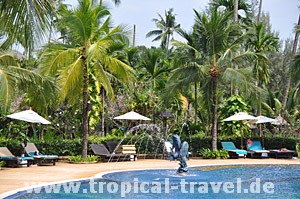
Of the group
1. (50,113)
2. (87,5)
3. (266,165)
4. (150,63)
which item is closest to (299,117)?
(150,63)

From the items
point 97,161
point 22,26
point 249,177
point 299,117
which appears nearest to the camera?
point 22,26

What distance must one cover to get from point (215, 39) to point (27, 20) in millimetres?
15656

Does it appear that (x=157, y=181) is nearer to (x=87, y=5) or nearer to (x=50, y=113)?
(x=87, y=5)

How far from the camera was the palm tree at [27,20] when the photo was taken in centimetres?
541

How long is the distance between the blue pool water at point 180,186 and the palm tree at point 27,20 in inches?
151

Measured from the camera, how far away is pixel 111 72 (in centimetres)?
2306

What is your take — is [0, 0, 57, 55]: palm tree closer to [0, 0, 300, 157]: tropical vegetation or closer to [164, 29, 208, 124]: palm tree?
[0, 0, 300, 157]: tropical vegetation

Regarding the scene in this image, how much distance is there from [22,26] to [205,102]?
17152mm

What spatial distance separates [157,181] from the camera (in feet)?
37.3

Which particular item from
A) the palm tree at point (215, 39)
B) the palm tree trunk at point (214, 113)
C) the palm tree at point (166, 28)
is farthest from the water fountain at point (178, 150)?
the palm tree at point (166, 28)

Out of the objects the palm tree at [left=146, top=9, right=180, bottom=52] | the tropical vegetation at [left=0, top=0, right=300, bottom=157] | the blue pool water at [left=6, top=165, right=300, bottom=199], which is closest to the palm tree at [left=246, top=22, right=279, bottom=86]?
the tropical vegetation at [left=0, top=0, right=300, bottom=157]

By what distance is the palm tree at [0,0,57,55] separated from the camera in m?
5.41

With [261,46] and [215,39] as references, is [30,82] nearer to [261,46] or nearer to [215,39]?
[215,39]

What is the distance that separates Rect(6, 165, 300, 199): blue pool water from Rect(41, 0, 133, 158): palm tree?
4.59 meters
